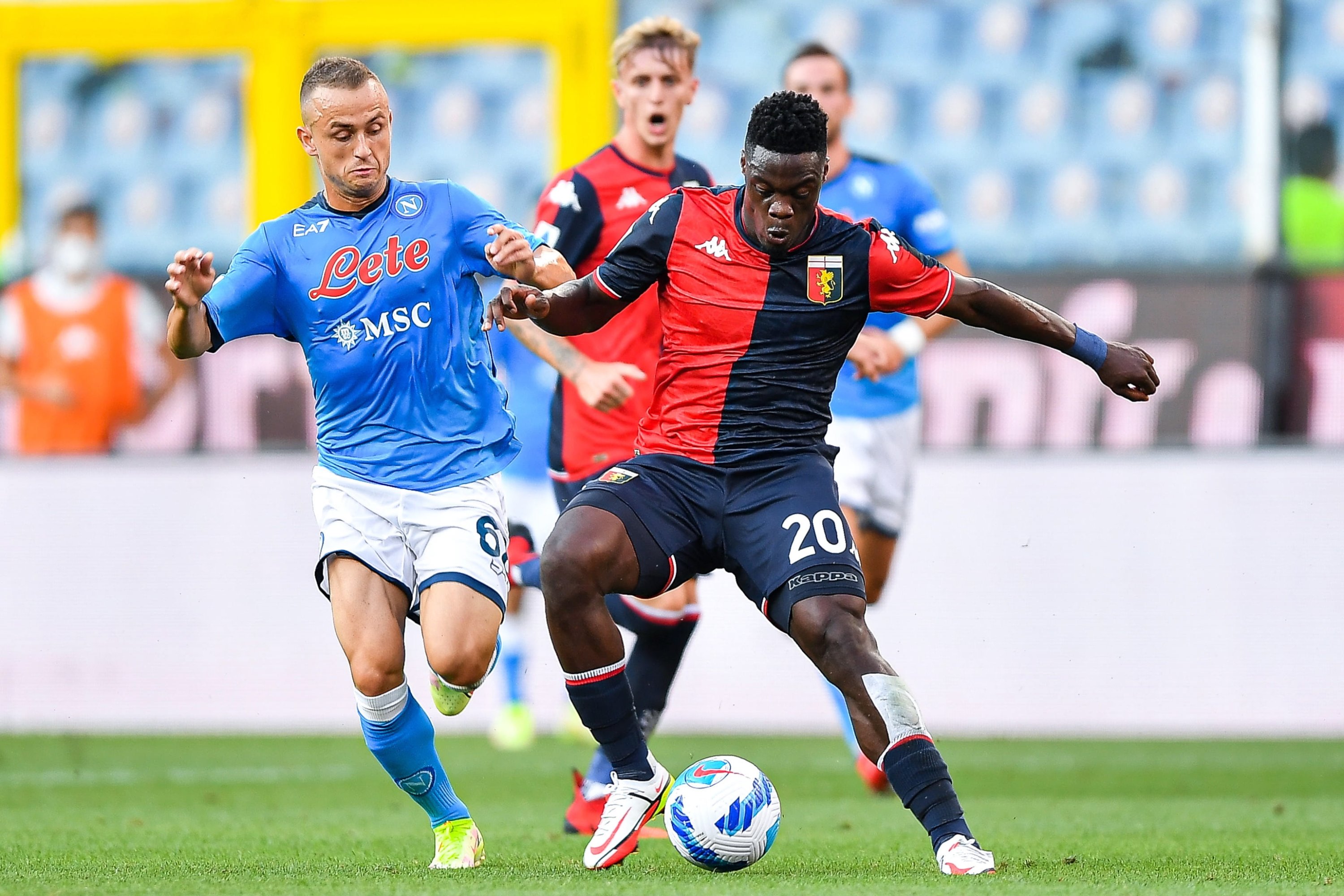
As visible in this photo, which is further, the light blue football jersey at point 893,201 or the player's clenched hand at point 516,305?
the light blue football jersey at point 893,201

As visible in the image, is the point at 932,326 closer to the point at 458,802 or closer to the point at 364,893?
the point at 458,802

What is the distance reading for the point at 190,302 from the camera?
16.5 feet

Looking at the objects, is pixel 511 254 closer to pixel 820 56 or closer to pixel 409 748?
pixel 409 748

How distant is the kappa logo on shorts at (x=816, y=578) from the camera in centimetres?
489

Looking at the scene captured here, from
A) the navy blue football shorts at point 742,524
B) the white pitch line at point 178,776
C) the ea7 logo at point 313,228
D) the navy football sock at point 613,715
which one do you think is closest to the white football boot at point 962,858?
the navy blue football shorts at point 742,524

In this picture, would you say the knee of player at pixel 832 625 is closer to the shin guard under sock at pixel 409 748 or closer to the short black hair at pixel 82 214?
the shin guard under sock at pixel 409 748

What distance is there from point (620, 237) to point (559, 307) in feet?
4.39

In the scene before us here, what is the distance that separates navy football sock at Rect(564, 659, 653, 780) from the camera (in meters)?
5.17

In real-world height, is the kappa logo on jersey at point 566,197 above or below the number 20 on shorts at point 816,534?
above

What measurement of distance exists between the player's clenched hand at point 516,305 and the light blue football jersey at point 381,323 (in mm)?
353

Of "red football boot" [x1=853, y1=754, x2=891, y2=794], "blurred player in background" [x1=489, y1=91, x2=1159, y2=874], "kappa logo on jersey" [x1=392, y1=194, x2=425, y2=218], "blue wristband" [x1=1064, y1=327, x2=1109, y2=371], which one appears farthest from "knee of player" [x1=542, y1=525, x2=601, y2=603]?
"red football boot" [x1=853, y1=754, x2=891, y2=794]

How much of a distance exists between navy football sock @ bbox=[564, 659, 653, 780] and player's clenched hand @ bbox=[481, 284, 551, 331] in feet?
3.19

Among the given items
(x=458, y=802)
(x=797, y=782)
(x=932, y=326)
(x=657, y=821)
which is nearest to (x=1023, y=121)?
(x=932, y=326)

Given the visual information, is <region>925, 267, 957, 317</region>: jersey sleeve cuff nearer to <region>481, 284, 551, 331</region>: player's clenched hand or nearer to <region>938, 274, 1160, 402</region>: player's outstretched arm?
<region>938, 274, 1160, 402</region>: player's outstretched arm
